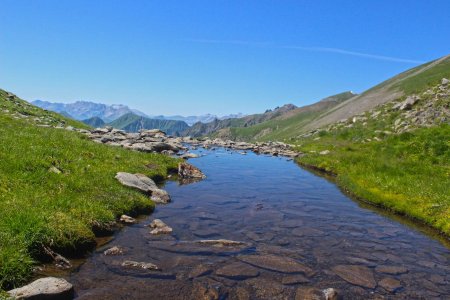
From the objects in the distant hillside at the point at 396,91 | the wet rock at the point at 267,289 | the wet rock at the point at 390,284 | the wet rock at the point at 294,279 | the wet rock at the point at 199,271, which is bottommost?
the wet rock at the point at 267,289

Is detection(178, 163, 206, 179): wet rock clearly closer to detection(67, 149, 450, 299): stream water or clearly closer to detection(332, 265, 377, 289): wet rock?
detection(67, 149, 450, 299): stream water

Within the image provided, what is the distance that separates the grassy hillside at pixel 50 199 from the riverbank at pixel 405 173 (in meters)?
14.6

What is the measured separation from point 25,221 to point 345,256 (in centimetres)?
1132

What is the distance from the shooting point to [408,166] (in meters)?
29.7

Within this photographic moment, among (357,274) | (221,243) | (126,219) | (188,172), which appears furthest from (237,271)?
(188,172)

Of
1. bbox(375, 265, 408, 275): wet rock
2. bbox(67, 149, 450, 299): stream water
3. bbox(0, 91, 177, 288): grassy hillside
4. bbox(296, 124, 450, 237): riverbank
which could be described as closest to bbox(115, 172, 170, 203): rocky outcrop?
bbox(0, 91, 177, 288): grassy hillside

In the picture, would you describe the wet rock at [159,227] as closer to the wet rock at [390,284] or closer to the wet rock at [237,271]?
the wet rock at [237,271]

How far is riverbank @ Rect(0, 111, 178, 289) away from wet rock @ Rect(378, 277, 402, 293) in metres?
9.95

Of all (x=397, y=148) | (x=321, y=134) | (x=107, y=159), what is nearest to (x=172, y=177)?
(x=107, y=159)

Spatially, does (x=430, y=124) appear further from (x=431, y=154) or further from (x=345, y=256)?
(x=345, y=256)

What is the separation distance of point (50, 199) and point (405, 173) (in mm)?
24756

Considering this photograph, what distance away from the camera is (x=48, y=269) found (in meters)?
10.7

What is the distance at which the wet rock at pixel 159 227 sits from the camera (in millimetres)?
14977

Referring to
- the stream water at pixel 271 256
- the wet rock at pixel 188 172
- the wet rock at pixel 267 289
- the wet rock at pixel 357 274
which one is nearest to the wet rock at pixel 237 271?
the stream water at pixel 271 256
